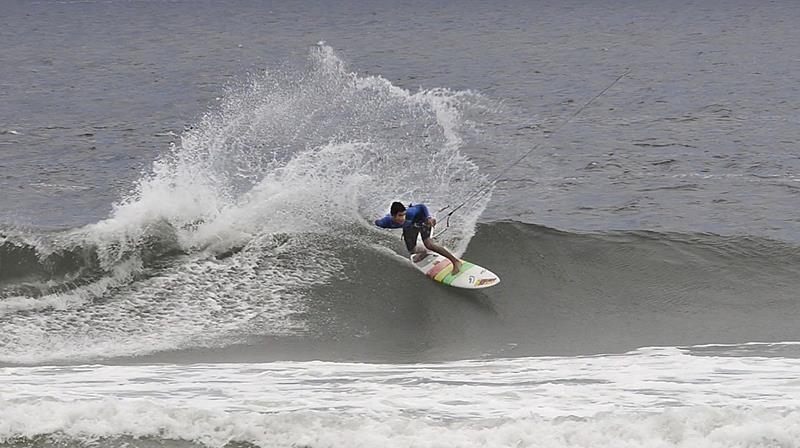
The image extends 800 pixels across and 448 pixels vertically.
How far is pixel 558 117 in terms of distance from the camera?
111ft

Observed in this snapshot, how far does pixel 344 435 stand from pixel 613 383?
357cm

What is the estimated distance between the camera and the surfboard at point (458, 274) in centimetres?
1686

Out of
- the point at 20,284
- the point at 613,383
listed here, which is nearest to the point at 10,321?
the point at 20,284

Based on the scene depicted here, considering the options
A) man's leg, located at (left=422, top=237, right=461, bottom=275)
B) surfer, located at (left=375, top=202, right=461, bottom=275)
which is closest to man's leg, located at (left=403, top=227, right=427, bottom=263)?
surfer, located at (left=375, top=202, right=461, bottom=275)

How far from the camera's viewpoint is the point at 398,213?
1633 centimetres

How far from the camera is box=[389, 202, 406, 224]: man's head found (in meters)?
16.3

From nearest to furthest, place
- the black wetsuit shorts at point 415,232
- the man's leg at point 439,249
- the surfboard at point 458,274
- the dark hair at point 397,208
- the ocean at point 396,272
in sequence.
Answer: the ocean at point 396,272, the dark hair at point 397,208, the black wetsuit shorts at point 415,232, the man's leg at point 439,249, the surfboard at point 458,274

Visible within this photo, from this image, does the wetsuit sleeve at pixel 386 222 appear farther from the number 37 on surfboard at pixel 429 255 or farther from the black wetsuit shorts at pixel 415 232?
the black wetsuit shorts at pixel 415 232

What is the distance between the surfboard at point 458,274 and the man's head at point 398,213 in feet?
3.43

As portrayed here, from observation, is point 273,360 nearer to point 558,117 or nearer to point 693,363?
point 693,363

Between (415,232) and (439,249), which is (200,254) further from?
(439,249)

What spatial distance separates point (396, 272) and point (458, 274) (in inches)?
45.6

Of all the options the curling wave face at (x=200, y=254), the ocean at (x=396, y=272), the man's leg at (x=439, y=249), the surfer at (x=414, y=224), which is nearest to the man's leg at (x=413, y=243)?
the surfer at (x=414, y=224)

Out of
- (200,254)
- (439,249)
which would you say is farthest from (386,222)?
(200,254)
